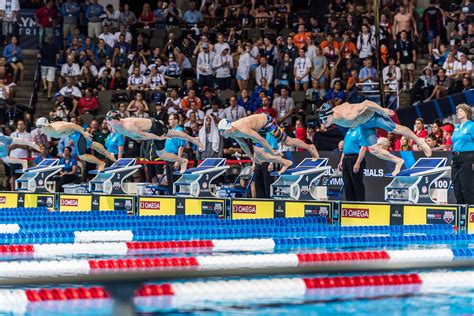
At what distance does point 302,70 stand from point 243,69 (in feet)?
4.78

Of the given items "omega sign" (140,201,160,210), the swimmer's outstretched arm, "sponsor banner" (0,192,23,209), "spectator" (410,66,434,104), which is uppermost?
"spectator" (410,66,434,104)

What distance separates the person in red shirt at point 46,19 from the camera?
23891 millimetres

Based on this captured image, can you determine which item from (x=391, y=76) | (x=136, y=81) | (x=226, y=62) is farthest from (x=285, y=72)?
(x=136, y=81)

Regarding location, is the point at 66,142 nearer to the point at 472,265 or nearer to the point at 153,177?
the point at 153,177

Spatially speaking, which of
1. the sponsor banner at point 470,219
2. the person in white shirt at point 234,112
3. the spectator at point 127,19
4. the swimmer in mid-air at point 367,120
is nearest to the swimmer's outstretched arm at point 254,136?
the swimmer in mid-air at point 367,120

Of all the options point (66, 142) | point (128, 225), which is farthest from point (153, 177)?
point (128, 225)

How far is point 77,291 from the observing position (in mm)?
6156

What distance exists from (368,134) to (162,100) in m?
8.25

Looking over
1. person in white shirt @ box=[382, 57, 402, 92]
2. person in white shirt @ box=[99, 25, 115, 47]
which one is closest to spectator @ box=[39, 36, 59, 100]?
person in white shirt @ box=[99, 25, 115, 47]

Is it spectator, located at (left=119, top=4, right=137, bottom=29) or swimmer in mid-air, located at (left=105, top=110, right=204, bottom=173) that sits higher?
spectator, located at (left=119, top=4, right=137, bottom=29)

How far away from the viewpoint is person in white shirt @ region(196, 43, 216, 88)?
21.2m

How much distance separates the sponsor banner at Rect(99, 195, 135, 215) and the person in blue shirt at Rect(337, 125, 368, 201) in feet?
11.9

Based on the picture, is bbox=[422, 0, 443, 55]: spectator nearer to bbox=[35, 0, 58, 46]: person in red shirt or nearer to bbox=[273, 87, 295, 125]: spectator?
bbox=[273, 87, 295, 125]: spectator

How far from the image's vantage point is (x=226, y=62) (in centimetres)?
2108
